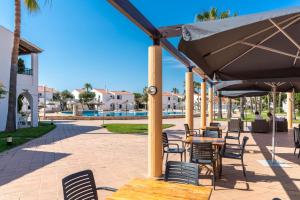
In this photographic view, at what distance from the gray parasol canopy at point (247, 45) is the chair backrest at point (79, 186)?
→ 74.5 inches

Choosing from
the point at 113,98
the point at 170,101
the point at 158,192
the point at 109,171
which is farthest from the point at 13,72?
the point at 170,101

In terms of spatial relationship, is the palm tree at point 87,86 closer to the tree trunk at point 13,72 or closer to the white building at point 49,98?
the white building at point 49,98

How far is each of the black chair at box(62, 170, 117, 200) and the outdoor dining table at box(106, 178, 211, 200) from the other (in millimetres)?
294

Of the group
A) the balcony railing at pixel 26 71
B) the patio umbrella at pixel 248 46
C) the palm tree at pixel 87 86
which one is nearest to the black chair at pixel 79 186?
the patio umbrella at pixel 248 46

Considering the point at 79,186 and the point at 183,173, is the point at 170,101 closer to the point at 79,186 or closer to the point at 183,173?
the point at 183,173

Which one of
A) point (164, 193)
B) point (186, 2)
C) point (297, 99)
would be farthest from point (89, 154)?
point (297, 99)

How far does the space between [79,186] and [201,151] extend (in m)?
2.91

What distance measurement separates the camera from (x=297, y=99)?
31.0 metres

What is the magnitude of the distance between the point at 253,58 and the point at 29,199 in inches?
192

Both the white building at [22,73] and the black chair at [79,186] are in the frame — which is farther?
the white building at [22,73]

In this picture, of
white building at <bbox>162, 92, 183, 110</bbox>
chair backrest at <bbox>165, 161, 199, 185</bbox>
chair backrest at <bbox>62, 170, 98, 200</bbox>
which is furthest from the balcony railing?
white building at <bbox>162, 92, 183, 110</bbox>

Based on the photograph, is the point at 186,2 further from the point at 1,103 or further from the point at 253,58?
the point at 253,58

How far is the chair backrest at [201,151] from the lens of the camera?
502cm

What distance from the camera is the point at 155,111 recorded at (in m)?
5.55
